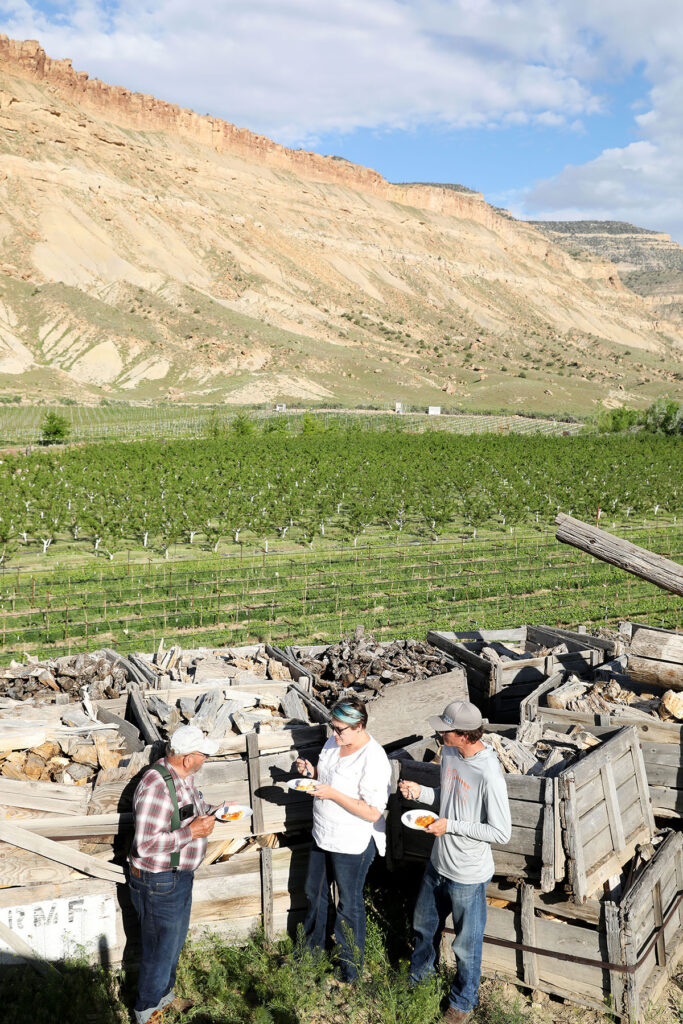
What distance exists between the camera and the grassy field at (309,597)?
1608cm

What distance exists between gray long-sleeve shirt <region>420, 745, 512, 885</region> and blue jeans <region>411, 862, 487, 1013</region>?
13 centimetres

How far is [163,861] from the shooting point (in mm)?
5453

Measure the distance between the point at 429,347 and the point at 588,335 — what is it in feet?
177

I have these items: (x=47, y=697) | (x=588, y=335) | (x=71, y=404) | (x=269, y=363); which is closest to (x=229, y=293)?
(x=269, y=363)

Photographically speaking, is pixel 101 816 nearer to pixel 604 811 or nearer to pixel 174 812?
pixel 174 812

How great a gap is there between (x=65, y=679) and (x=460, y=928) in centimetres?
515

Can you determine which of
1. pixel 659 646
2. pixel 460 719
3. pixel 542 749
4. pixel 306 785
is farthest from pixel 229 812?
pixel 659 646

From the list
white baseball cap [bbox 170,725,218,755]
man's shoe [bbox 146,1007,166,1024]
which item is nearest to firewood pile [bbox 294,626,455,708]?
white baseball cap [bbox 170,725,218,755]

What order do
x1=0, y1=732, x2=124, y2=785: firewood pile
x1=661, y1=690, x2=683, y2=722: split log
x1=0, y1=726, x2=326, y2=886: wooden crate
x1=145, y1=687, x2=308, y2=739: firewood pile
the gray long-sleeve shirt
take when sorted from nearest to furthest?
the gray long-sleeve shirt < x1=0, y1=726, x2=326, y2=886: wooden crate < x1=0, y1=732, x2=124, y2=785: firewood pile < x1=661, y1=690, x2=683, y2=722: split log < x1=145, y1=687, x2=308, y2=739: firewood pile

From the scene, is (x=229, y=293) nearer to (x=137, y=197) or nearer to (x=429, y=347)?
(x=137, y=197)

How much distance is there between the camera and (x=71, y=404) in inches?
3125

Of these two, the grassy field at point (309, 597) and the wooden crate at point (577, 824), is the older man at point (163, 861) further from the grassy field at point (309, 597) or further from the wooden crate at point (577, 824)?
the grassy field at point (309, 597)

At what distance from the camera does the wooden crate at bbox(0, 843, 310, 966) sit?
5.71 metres

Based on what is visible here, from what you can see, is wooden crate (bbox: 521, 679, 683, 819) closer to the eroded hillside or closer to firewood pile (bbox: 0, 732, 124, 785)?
firewood pile (bbox: 0, 732, 124, 785)
